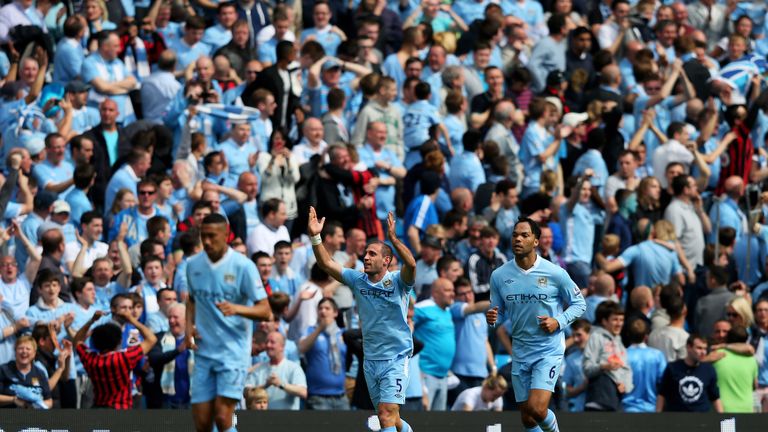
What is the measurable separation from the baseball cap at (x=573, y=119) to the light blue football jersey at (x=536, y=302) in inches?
319

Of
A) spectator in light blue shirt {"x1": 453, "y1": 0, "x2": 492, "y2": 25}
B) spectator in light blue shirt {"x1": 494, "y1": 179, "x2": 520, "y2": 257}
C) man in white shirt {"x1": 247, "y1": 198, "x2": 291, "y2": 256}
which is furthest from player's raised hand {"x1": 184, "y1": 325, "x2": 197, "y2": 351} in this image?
spectator in light blue shirt {"x1": 453, "y1": 0, "x2": 492, "y2": 25}

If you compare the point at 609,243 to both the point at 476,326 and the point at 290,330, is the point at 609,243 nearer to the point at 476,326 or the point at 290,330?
the point at 476,326

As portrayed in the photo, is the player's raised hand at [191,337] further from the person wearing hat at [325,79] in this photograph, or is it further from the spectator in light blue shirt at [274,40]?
the spectator in light blue shirt at [274,40]

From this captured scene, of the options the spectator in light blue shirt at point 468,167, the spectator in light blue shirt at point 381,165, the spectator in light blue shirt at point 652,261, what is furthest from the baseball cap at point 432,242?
the spectator in light blue shirt at point 652,261

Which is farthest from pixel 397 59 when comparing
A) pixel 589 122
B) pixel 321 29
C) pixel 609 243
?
pixel 609 243

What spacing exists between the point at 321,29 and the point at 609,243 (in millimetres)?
5661

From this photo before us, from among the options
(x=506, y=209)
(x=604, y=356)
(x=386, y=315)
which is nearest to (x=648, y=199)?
(x=506, y=209)

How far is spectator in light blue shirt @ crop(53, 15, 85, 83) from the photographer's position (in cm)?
2230

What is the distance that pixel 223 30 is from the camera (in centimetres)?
2423

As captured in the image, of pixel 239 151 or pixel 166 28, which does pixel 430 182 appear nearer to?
pixel 239 151

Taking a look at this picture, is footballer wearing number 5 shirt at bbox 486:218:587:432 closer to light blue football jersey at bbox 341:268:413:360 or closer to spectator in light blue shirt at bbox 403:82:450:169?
light blue football jersey at bbox 341:268:413:360

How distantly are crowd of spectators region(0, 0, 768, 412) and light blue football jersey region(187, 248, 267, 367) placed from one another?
0.70 ft

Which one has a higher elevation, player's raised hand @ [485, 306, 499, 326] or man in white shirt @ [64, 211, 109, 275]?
player's raised hand @ [485, 306, 499, 326]

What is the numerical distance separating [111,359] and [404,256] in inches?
157
